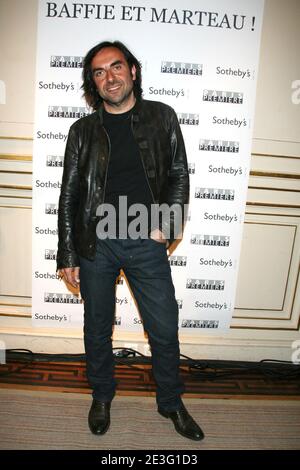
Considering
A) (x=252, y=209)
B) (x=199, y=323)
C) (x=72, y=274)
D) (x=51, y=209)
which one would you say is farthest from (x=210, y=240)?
(x=51, y=209)

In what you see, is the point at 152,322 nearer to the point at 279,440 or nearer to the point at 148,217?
the point at 148,217

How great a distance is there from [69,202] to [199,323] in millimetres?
1521

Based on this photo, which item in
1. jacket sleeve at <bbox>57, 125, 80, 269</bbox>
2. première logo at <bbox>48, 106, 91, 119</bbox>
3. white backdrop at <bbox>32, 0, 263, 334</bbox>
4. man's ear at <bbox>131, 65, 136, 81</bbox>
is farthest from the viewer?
première logo at <bbox>48, 106, 91, 119</bbox>

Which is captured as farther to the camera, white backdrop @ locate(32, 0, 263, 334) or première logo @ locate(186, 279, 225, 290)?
première logo @ locate(186, 279, 225, 290)

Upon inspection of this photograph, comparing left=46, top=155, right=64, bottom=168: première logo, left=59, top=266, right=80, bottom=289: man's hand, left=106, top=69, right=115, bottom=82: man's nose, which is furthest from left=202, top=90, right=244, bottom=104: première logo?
left=59, top=266, right=80, bottom=289: man's hand

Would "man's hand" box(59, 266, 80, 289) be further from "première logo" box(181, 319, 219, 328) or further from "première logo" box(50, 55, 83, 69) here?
"première logo" box(50, 55, 83, 69)

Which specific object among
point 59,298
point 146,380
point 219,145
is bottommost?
point 146,380

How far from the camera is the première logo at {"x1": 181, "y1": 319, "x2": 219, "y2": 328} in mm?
2756

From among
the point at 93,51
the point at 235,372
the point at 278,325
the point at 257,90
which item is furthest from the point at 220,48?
the point at 235,372

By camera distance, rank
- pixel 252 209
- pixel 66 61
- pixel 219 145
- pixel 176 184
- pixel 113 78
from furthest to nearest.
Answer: pixel 252 209, pixel 219 145, pixel 66 61, pixel 176 184, pixel 113 78

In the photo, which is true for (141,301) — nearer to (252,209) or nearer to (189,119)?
(252,209)

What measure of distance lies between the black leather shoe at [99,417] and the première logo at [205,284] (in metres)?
1.09

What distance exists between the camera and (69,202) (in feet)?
6.45

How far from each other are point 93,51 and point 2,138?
99cm
